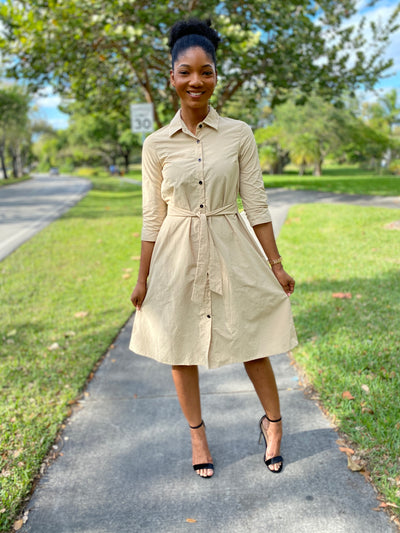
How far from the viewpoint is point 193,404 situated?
252 cm

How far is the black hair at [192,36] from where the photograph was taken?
2.11 m

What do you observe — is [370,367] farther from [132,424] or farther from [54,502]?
[54,502]

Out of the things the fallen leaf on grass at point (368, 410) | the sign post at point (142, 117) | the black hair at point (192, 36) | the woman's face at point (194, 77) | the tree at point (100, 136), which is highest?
the tree at point (100, 136)

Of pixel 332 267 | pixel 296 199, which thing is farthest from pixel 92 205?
pixel 332 267

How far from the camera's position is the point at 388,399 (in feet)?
9.56

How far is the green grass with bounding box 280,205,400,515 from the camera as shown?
2.58 metres

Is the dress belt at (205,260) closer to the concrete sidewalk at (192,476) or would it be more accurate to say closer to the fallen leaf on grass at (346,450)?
the concrete sidewalk at (192,476)

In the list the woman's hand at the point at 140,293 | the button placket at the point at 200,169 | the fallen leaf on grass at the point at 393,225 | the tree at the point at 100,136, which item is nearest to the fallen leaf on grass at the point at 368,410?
the woman's hand at the point at 140,293

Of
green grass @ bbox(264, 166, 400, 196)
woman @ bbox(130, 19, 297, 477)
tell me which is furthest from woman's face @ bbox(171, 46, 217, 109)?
green grass @ bbox(264, 166, 400, 196)

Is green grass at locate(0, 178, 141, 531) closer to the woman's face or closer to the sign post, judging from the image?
the woman's face

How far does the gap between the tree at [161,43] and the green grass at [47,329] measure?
4.31 m

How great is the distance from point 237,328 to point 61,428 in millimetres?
1417

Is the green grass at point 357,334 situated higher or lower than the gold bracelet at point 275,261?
lower

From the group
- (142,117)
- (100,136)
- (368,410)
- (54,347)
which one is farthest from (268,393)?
(100,136)
